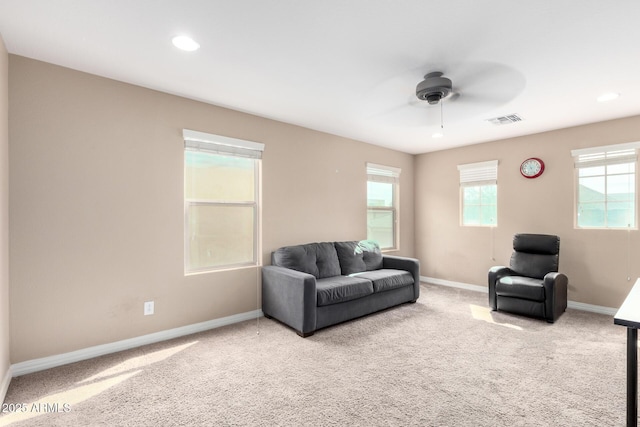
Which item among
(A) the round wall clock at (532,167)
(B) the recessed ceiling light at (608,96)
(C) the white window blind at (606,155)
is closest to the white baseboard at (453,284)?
(A) the round wall clock at (532,167)

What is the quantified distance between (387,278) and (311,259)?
1.03 metres

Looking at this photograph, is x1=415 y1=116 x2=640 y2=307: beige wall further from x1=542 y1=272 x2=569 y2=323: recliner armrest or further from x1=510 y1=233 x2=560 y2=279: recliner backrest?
x1=542 y1=272 x2=569 y2=323: recliner armrest

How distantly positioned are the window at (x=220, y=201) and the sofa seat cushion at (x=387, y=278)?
150cm

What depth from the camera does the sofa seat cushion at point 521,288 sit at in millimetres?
3668

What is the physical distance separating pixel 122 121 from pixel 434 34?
2.76 meters

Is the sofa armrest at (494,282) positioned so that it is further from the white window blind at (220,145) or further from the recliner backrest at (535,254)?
the white window blind at (220,145)

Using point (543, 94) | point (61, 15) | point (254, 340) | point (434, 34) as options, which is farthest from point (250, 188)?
point (543, 94)

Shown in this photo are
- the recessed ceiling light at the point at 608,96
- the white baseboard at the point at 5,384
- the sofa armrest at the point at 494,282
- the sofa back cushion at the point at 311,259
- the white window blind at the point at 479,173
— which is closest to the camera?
the white baseboard at the point at 5,384

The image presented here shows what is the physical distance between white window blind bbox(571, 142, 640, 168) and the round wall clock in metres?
0.39

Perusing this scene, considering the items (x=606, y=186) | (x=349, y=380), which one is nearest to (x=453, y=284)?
(x=606, y=186)

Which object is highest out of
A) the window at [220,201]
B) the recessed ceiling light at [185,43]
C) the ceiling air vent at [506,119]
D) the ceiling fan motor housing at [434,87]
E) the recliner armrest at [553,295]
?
the recessed ceiling light at [185,43]

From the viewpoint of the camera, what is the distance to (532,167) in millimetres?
4605

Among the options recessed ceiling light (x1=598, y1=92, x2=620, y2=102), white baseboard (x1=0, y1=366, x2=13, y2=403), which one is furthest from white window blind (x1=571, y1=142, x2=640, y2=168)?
white baseboard (x1=0, y1=366, x2=13, y2=403)

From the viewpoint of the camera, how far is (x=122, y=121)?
2918mm
